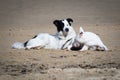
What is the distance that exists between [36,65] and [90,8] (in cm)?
2095

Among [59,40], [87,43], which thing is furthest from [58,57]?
[59,40]

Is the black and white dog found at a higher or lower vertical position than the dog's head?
lower

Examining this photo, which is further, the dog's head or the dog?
the dog's head

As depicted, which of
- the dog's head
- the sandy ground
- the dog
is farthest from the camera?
the dog's head

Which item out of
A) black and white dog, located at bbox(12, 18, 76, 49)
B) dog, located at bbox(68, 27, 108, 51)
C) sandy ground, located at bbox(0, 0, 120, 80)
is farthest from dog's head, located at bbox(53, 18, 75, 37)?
sandy ground, located at bbox(0, 0, 120, 80)

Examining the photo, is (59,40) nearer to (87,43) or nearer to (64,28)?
(64,28)

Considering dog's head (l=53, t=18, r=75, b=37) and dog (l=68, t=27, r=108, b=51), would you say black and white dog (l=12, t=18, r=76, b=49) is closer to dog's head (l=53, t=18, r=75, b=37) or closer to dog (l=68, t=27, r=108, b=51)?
dog's head (l=53, t=18, r=75, b=37)

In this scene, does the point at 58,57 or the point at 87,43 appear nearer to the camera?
the point at 58,57

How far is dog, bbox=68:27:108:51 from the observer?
13.7 m

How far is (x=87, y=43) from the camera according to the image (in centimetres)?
1380

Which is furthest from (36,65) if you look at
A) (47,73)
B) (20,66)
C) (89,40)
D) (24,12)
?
(24,12)

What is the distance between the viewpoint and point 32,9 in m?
32.6

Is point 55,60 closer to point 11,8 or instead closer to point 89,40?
point 89,40

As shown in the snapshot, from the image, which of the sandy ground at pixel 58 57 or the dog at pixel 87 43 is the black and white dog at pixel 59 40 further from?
the dog at pixel 87 43
